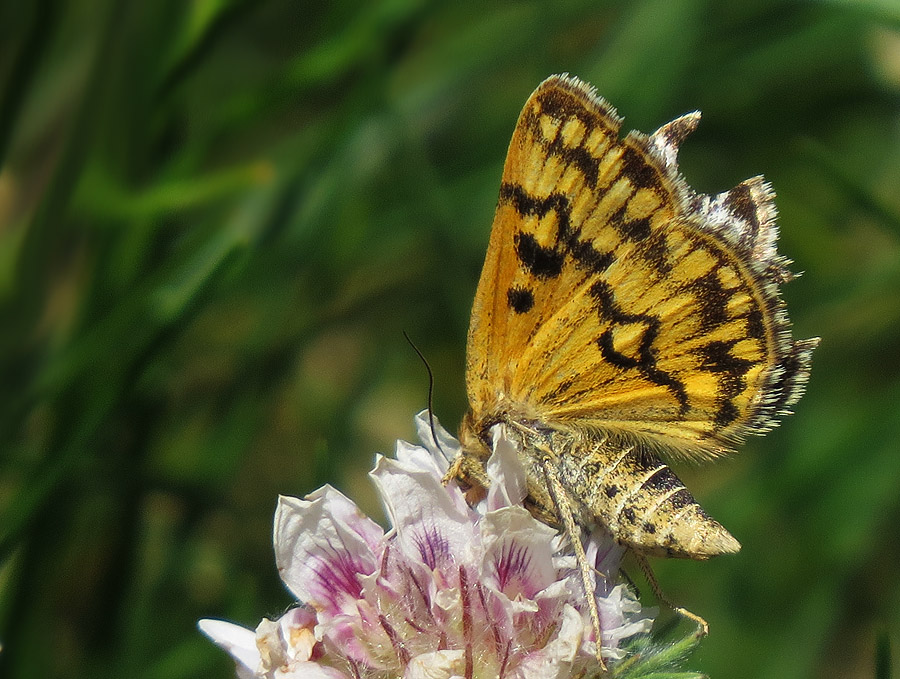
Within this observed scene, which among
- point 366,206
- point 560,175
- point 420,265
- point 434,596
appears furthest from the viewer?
point 420,265

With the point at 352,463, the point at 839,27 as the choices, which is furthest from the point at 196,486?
the point at 839,27

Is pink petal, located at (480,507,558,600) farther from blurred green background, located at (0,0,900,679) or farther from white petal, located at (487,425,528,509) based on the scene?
blurred green background, located at (0,0,900,679)

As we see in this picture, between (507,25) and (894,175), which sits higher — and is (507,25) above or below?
above

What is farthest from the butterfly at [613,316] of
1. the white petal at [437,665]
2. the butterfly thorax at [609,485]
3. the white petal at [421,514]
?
the white petal at [437,665]

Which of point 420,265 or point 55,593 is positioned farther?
point 420,265

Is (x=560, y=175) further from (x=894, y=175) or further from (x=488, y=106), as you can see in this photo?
(x=894, y=175)

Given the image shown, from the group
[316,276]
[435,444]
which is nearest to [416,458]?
[435,444]

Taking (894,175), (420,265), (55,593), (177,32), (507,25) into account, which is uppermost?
(507,25)
